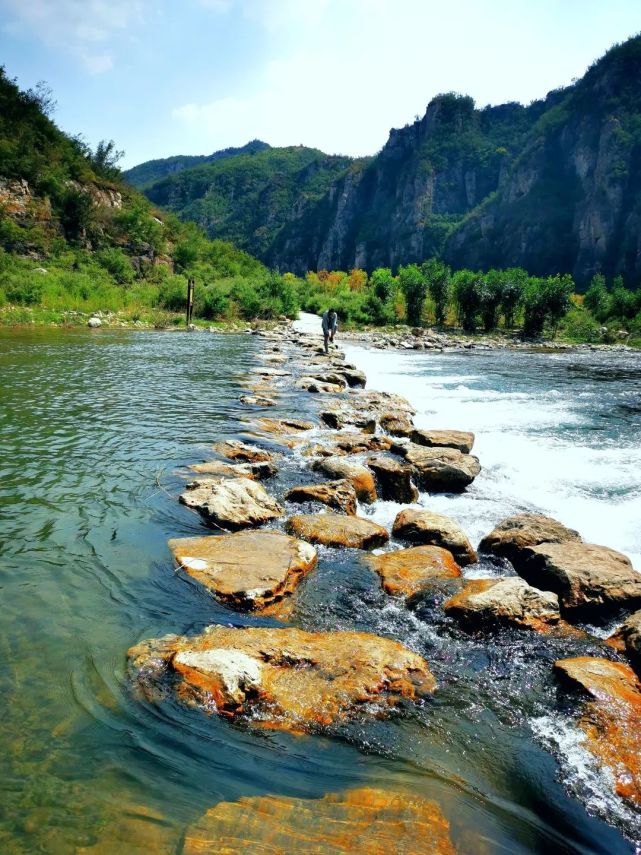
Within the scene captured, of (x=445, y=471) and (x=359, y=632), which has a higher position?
(x=445, y=471)

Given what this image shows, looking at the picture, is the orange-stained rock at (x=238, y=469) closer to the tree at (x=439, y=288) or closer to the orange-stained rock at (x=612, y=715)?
the orange-stained rock at (x=612, y=715)

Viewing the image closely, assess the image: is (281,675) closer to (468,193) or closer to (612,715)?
(612,715)

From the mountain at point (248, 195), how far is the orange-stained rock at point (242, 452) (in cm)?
18050

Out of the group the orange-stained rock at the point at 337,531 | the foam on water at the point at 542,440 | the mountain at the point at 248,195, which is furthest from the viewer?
the mountain at the point at 248,195

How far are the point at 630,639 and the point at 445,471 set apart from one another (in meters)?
3.91

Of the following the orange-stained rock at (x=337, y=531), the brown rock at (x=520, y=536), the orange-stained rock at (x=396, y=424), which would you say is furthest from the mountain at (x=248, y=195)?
the brown rock at (x=520, y=536)

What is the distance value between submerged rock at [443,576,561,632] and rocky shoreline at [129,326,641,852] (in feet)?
0.04

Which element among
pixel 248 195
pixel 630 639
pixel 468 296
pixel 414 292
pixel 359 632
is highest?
pixel 248 195

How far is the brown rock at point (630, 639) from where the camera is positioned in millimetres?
3617

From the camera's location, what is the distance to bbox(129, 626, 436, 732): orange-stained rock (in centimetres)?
296

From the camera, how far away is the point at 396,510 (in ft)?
22.2

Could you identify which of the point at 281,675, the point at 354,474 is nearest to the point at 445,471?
the point at 354,474

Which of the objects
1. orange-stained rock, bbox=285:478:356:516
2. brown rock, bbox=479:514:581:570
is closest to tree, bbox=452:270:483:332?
orange-stained rock, bbox=285:478:356:516

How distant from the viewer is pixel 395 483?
716cm
